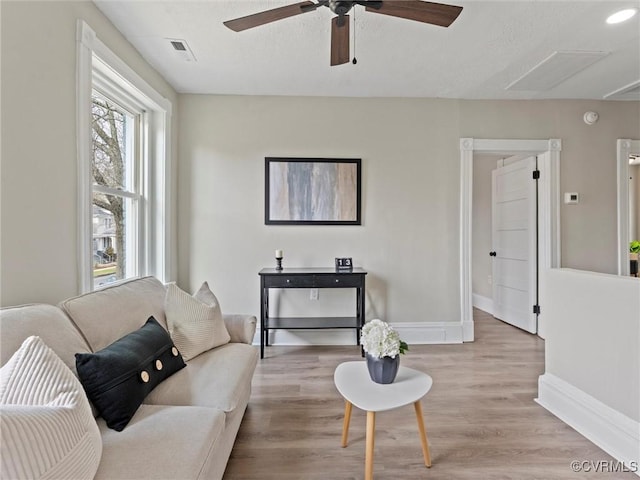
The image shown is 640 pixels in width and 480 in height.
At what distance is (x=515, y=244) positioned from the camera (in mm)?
Result: 4195

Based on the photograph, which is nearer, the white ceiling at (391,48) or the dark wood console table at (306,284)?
the white ceiling at (391,48)

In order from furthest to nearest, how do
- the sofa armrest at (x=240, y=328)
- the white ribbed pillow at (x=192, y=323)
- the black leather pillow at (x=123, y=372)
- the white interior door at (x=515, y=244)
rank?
the white interior door at (x=515, y=244), the sofa armrest at (x=240, y=328), the white ribbed pillow at (x=192, y=323), the black leather pillow at (x=123, y=372)

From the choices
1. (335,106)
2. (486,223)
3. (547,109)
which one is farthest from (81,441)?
(486,223)

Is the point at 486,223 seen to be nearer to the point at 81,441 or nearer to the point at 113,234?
the point at 113,234

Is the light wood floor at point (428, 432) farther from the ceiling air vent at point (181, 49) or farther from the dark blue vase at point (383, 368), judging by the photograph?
the ceiling air vent at point (181, 49)

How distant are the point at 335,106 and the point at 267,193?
1.17m

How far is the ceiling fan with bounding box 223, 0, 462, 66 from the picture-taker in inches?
63.9

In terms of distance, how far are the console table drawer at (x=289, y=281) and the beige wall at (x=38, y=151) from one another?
5.13 feet

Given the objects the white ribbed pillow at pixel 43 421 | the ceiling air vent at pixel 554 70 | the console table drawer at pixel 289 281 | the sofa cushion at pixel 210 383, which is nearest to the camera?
the white ribbed pillow at pixel 43 421

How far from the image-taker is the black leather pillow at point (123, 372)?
1258mm

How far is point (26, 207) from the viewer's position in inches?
62.9

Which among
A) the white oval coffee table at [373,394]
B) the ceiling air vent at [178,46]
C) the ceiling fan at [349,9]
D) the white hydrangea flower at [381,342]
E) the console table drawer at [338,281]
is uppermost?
the ceiling air vent at [178,46]

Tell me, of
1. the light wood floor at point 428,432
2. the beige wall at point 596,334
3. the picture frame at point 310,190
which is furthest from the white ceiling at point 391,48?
the light wood floor at point 428,432

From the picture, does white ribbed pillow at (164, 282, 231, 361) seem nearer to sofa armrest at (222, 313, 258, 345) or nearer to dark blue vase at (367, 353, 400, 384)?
sofa armrest at (222, 313, 258, 345)
